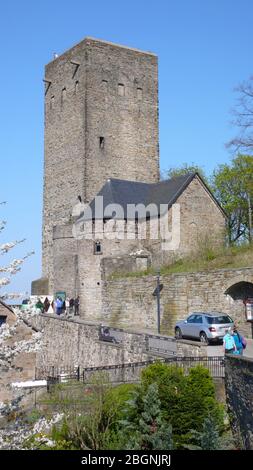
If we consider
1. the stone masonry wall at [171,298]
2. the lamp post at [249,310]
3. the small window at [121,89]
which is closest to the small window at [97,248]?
the stone masonry wall at [171,298]

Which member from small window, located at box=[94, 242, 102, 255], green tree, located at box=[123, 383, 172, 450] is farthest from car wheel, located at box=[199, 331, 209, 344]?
small window, located at box=[94, 242, 102, 255]

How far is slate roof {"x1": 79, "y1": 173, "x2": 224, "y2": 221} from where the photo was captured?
105 ft

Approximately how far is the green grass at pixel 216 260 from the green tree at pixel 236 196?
19758 millimetres

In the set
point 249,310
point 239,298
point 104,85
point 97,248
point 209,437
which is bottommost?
point 209,437

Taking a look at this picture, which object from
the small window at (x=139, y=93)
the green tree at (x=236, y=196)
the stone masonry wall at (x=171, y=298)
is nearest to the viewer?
the stone masonry wall at (x=171, y=298)

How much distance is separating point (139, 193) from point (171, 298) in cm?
1212

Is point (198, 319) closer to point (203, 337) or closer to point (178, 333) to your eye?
point (203, 337)

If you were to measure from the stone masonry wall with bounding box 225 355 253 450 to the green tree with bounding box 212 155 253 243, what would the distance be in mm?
33915

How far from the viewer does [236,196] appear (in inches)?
1911

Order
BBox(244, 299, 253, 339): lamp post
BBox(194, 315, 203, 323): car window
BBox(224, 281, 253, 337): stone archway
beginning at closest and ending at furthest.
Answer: BBox(194, 315, 203, 323): car window < BBox(244, 299, 253, 339): lamp post < BBox(224, 281, 253, 337): stone archway

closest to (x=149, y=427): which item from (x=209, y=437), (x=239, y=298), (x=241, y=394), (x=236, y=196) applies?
(x=209, y=437)

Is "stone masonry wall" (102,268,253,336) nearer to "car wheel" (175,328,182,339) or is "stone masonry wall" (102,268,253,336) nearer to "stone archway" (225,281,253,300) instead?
"stone archway" (225,281,253,300)

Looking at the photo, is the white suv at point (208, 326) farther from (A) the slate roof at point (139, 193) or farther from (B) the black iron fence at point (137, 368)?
(A) the slate roof at point (139, 193)

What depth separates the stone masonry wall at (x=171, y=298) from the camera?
21.8 meters
